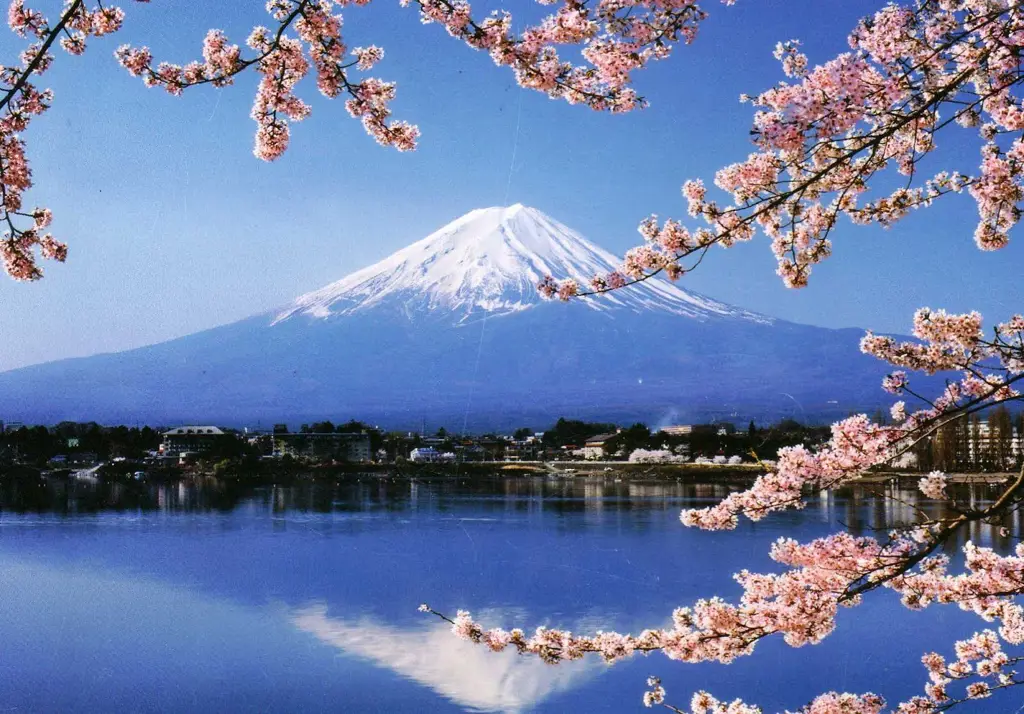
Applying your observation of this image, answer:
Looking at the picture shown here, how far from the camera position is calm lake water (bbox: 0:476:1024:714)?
8.41m

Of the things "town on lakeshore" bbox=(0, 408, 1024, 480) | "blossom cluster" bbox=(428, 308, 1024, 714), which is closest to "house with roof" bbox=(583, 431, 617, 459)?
"town on lakeshore" bbox=(0, 408, 1024, 480)

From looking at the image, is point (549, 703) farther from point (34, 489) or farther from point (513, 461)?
point (513, 461)

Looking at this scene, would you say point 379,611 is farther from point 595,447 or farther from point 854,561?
point 595,447

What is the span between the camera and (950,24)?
2.24 metres

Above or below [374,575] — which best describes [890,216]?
above

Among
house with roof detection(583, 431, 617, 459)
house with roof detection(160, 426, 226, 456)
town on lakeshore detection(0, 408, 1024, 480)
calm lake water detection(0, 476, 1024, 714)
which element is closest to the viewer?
calm lake water detection(0, 476, 1024, 714)

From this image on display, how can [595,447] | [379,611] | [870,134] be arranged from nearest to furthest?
[870,134], [379,611], [595,447]

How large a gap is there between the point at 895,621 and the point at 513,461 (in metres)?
29.7

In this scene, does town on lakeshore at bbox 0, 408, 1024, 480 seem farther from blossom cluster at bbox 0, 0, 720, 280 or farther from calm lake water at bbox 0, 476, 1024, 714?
blossom cluster at bbox 0, 0, 720, 280

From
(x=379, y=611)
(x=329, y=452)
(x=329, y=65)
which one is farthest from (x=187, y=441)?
(x=329, y=65)

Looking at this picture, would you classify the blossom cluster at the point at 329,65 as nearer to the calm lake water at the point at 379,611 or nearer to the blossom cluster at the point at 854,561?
the blossom cluster at the point at 854,561

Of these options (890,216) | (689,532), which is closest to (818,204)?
(890,216)

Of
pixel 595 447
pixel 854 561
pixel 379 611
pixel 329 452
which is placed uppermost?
pixel 854 561

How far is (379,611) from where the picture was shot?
11.5 meters
